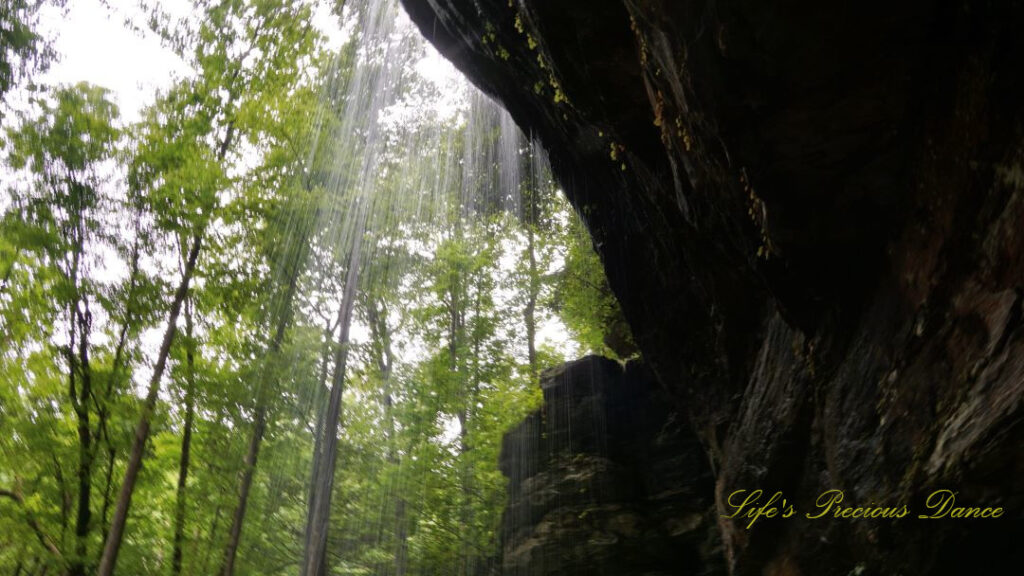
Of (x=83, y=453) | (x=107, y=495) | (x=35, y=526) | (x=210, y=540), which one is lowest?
Answer: (x=35, y=526)

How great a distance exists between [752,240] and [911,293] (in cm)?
152

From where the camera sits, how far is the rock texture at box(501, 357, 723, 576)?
9.93 metres

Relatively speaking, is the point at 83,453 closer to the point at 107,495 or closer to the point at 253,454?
the point at 107,495

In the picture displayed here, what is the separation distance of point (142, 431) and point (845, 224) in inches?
348

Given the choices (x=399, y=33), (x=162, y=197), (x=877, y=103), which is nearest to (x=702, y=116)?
(x=877, y=103)

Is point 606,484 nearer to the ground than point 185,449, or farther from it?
nearer to the ground

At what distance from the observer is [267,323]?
42.0ft

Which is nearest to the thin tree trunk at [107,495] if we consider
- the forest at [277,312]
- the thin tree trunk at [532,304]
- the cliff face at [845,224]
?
the forest at [277,312]

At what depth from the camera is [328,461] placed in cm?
1271

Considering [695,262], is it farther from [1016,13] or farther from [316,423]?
[316,423]

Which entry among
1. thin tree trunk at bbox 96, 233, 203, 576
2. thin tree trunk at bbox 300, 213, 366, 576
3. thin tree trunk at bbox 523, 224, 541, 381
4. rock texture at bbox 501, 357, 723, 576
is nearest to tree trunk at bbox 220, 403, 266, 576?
thin tree trunk at bbox 300, 213, 366, 576

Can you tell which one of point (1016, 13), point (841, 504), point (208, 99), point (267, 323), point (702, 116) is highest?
point (208, 99)

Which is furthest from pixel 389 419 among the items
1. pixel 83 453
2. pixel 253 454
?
pixel 83 453

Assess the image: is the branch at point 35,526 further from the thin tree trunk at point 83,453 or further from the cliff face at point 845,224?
the cliff face at point 845,224
